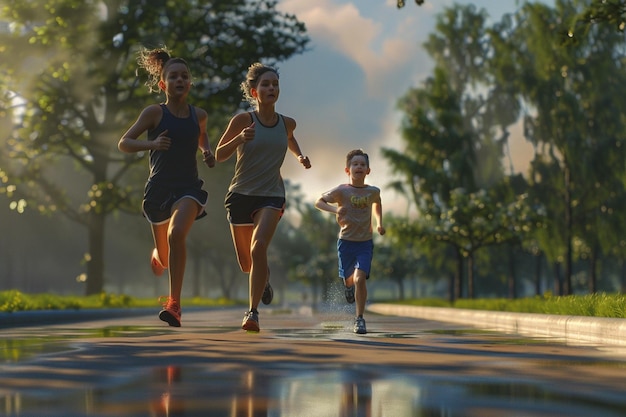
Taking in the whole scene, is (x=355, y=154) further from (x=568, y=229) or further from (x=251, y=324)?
(x=568, y=229)

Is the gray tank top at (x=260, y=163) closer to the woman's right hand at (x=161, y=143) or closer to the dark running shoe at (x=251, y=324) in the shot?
the woman's right hand at (x=161, y=143)

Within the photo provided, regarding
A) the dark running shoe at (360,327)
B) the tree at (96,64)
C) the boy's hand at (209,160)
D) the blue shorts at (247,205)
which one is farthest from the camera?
the tree at (96,64)

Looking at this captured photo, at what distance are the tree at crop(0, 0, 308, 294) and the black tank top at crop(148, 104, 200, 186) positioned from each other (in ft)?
64.9

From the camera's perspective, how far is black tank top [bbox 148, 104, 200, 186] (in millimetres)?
10070

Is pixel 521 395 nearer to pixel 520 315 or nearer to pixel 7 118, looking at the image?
pixel 520 315

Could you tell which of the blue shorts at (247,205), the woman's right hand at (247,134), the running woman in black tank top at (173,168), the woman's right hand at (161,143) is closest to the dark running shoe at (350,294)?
the blue shorts at (247,205)

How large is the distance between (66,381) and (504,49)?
126ft

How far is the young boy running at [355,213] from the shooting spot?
11.9 meters

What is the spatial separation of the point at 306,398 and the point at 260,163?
5.23 metres

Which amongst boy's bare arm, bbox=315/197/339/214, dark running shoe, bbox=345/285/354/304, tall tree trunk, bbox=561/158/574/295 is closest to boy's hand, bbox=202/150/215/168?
boy's bare arm, bbox=315/197/339/214

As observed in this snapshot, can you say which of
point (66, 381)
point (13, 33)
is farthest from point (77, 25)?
point (66, 381)

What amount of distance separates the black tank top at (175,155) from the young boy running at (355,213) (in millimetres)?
2156

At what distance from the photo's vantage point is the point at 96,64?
3062cm

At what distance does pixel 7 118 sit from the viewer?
30.6m
